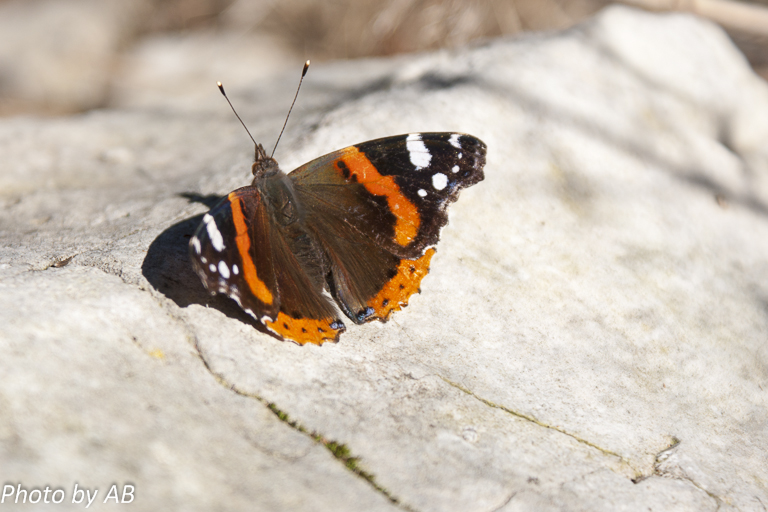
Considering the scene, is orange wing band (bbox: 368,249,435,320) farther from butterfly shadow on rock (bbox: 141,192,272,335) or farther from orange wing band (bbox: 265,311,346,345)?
butterfly shadow on rock (bbox: 141,192,272,335)

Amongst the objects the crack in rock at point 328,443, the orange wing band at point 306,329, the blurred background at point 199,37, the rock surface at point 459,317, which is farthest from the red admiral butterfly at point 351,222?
the blurred background at point 199,37

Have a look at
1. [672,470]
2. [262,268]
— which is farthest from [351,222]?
[672,470]

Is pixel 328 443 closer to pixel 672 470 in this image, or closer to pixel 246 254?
pixel 246 254

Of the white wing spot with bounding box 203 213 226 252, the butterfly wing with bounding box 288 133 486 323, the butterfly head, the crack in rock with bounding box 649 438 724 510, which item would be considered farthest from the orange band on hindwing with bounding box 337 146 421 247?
the crack in rock with bounding box 649 438 724 510

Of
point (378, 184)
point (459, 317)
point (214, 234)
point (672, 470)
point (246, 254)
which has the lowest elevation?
point (672, 470)

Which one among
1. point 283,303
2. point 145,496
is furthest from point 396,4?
point 145,496

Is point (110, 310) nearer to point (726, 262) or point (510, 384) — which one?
point (510, 384)

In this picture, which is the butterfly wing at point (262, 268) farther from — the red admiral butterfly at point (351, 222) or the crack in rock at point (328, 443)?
the crack in rock at point (328, 443)
